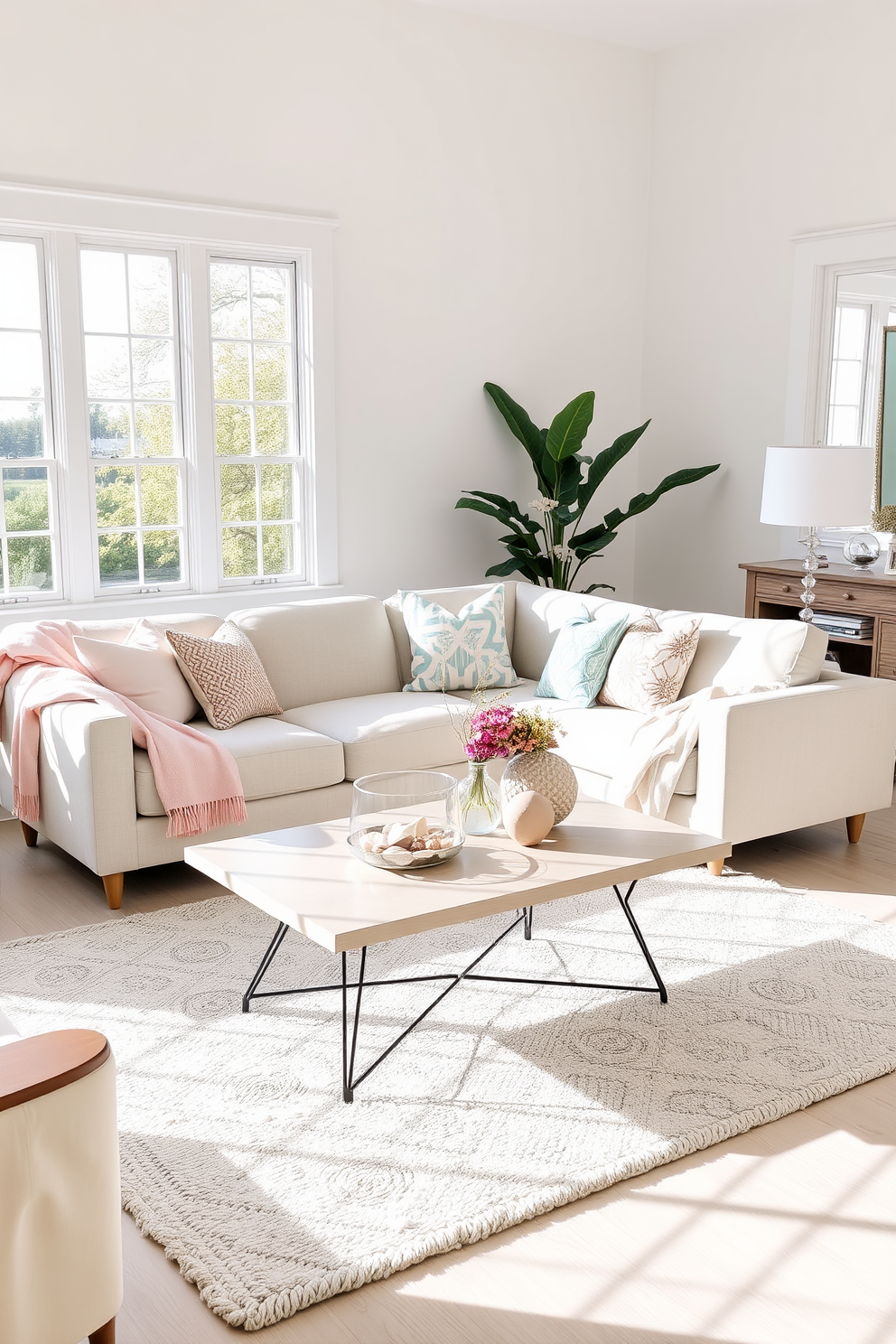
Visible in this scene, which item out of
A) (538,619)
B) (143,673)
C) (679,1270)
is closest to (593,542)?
(538,619)

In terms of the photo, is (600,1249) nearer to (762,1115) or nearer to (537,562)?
(762,1115)

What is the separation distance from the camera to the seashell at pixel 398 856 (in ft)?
9.41

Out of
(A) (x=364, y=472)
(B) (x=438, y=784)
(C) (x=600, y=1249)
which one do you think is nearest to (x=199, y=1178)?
(C) (x=600, y=1249)

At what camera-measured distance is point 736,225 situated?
20.8 ft

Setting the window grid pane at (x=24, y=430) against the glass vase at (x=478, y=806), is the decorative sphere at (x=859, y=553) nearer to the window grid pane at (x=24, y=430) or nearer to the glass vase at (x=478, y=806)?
the glass vase at (x=478, y=806)

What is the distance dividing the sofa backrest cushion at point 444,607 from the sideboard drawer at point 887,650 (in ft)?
4.87

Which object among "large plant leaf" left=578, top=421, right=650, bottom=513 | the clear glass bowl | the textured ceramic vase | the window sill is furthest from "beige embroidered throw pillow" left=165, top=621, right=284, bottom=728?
"large plant leaf" left=578, top=421, right=650, bottom=513

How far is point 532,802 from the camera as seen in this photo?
9.97 ft

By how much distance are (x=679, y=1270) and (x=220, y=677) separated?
9.05ft

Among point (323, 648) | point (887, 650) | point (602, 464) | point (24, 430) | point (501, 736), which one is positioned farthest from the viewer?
point (602, 464)

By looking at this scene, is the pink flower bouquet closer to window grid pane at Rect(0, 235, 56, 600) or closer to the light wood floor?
the light wood floor

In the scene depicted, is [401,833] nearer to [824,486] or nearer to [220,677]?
[220,677]

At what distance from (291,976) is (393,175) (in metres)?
4.08

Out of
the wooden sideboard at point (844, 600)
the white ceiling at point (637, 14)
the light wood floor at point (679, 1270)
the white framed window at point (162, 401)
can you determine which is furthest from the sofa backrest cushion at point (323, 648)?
the white ceiling at point (637, 14)
